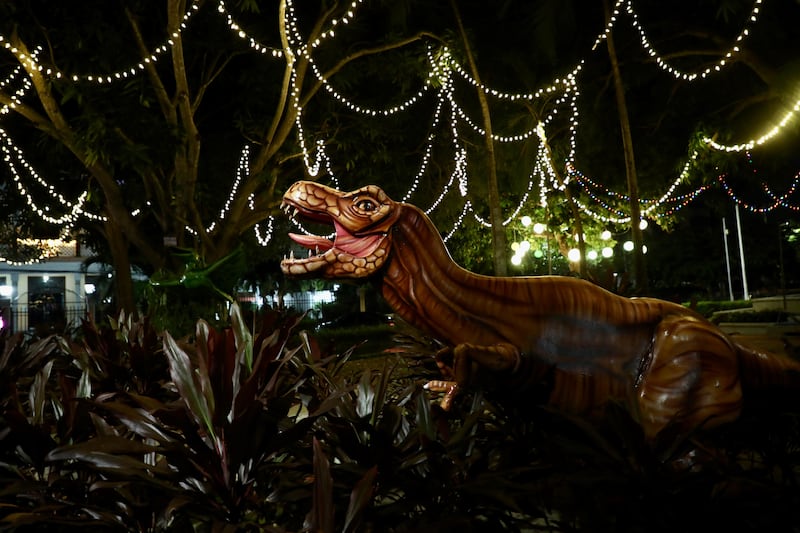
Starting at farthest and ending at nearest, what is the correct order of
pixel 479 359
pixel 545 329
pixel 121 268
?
pixel 121 268
pixel 545 329
pixel 479 359

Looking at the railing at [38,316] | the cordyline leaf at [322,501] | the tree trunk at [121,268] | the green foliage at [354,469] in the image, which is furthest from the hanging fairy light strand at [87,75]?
the cordyline leaf at [322,501]

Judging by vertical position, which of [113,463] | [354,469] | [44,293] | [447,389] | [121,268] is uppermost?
[44,293]

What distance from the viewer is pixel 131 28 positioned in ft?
37.5

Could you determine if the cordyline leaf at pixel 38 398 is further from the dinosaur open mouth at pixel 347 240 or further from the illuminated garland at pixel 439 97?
the illuminated garland at pixel 439 97

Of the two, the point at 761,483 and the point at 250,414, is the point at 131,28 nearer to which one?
the point at 250,414

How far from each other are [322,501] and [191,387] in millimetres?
830

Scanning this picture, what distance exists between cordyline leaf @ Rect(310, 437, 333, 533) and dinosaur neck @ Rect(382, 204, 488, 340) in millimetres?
872

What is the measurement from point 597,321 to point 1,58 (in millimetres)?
12543

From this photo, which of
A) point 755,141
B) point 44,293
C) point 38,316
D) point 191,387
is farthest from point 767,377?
point 44,293

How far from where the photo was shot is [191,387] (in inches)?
95.5

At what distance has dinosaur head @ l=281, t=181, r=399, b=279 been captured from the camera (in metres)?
2.58

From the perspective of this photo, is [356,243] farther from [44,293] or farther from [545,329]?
[44,293]

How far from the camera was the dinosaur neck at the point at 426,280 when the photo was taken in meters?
2.61

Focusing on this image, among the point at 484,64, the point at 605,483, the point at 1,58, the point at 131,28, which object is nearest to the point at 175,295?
the point at 131,28
